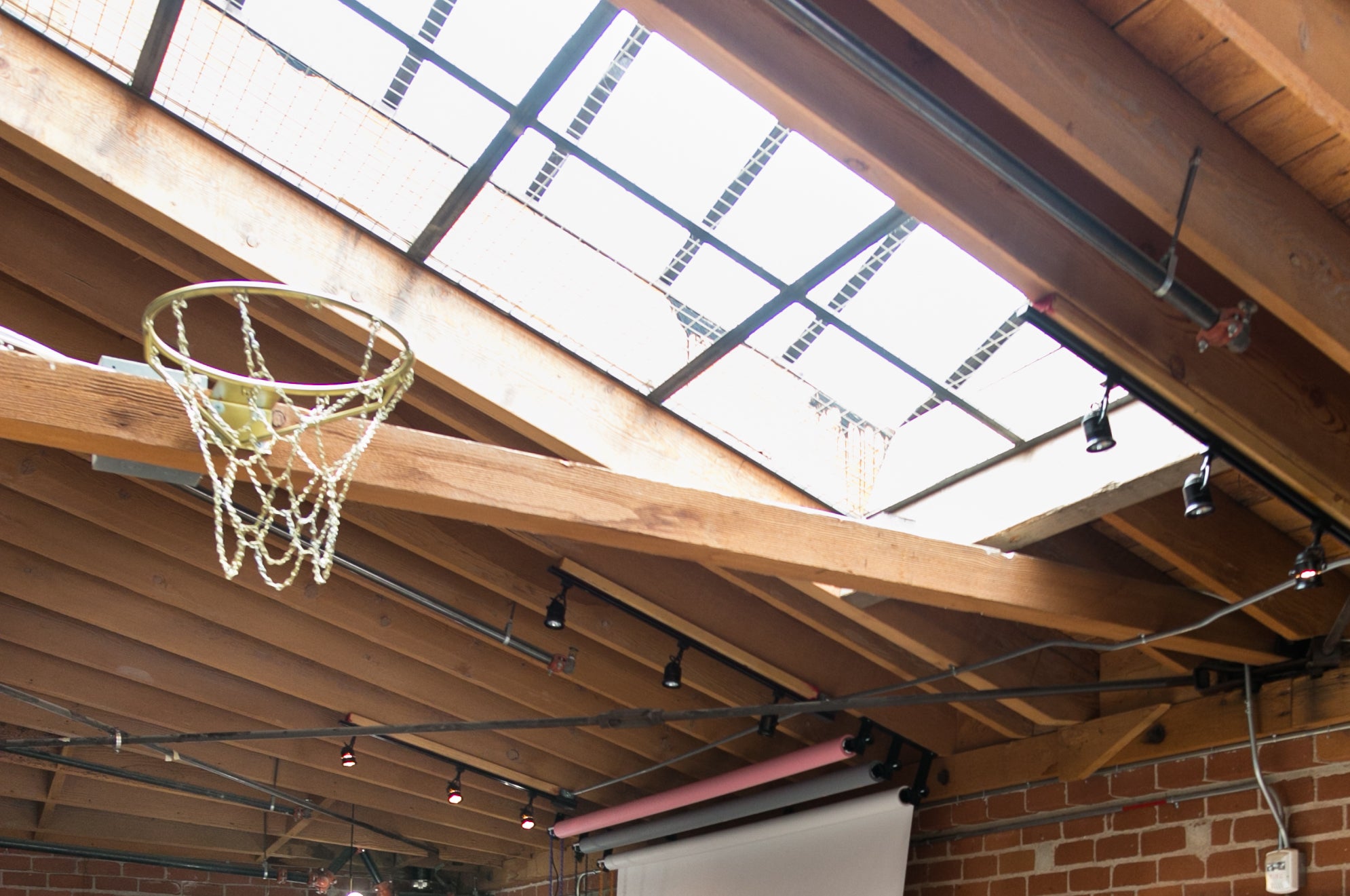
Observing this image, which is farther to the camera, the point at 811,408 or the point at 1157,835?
the point at 1157,835

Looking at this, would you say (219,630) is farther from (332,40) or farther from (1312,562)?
(1312,562)

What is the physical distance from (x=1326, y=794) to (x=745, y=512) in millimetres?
2185

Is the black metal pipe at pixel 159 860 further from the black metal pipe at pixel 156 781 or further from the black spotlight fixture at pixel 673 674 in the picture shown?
the black spotlight fixture at pixel 673 674

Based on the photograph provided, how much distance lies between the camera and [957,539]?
3.97 metres

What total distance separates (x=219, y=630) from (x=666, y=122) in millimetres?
3874

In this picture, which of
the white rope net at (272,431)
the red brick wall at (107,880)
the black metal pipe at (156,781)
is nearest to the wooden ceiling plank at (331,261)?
the white rope net at (272,431)

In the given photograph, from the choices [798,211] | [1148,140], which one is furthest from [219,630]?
[1148,140]

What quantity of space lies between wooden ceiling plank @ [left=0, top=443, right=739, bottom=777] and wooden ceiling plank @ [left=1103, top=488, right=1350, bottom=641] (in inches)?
114

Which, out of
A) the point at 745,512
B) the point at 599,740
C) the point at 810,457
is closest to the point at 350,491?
the point at 745,512

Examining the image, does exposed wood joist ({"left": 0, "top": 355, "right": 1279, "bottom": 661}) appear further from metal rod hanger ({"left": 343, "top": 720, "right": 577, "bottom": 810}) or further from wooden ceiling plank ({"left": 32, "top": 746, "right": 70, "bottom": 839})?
wooden ceiling plank ({"left": 32, "top": 746, "right": 70, "bottom": 839})

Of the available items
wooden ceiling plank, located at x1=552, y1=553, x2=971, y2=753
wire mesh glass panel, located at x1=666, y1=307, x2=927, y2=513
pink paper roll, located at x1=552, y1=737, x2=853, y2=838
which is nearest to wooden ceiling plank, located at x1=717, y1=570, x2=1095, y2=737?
wooden ceiling plank, located at x1=552, y1=553, x2=971, y2=753

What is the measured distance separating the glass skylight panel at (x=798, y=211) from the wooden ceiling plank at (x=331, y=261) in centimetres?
82

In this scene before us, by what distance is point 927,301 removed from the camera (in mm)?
3693

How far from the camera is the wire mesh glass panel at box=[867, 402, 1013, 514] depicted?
3.96 metres
